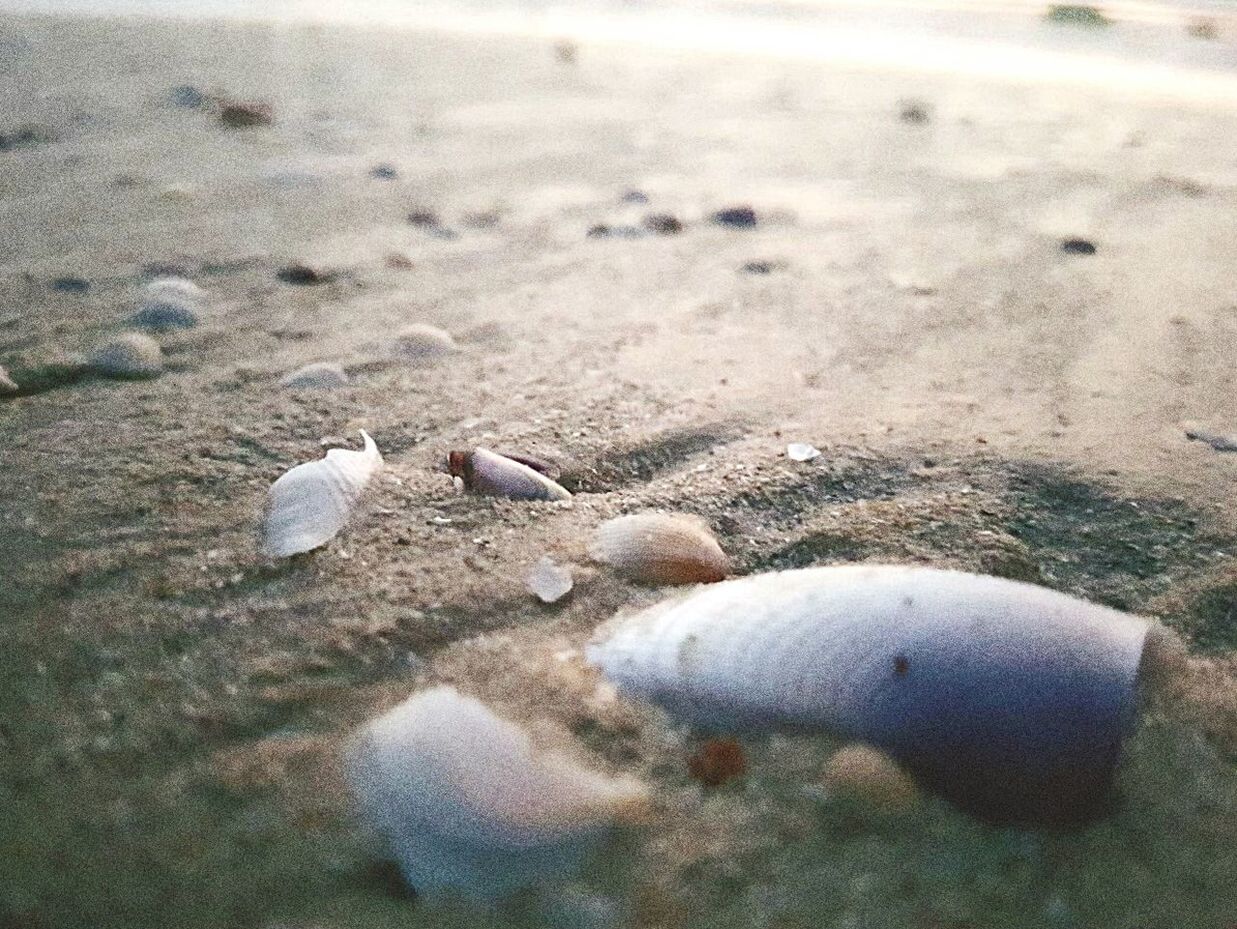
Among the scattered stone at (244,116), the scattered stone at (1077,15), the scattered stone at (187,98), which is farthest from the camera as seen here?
the scattered stone at (1077,15)

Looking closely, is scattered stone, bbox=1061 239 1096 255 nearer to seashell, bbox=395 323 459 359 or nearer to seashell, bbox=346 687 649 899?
seashell, bbox=395 323 459 359

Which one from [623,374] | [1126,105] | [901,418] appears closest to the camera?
[901,418]

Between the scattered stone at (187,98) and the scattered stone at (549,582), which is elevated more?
the scattered stone at (187,98)

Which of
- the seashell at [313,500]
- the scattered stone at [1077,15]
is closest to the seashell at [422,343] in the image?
the seashell at [313,500]

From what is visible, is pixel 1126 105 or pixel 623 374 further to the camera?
pixel 1126 105

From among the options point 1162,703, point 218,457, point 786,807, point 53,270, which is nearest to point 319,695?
point 786,807

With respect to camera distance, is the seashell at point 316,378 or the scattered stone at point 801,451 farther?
the seashell at point 316,378

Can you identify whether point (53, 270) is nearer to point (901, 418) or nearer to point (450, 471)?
point (450, 471)

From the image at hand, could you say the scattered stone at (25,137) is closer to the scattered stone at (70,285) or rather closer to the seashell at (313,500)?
the scattered stone at (70,285)
